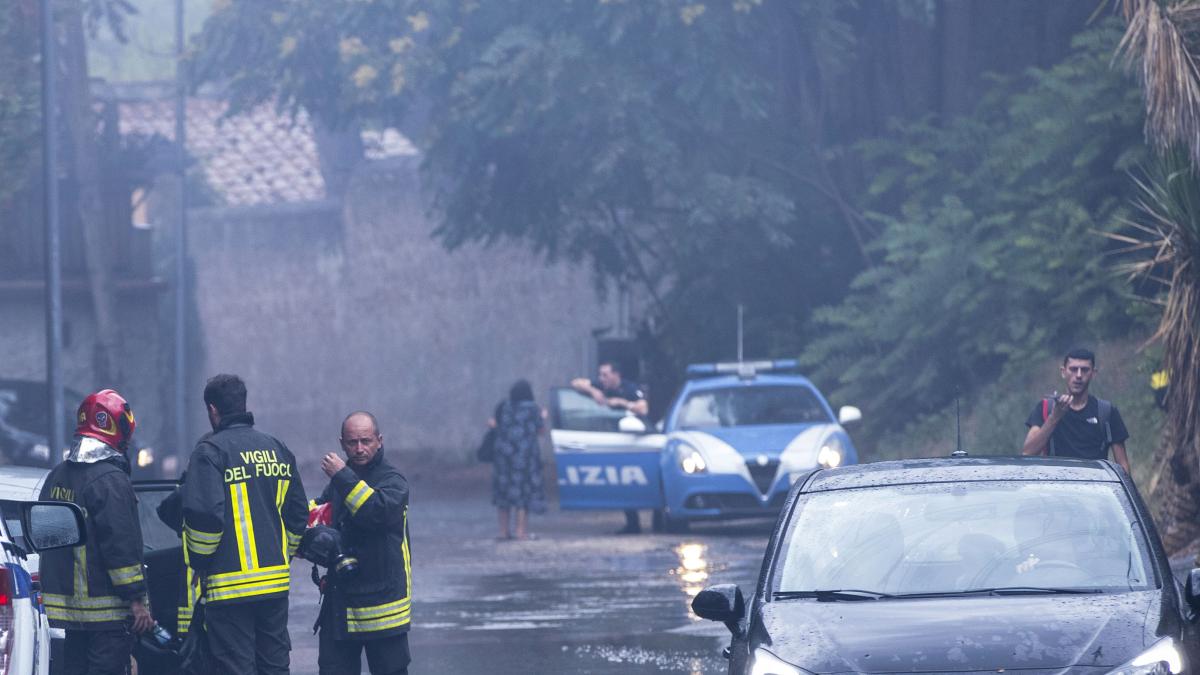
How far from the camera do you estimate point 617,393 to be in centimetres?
2141

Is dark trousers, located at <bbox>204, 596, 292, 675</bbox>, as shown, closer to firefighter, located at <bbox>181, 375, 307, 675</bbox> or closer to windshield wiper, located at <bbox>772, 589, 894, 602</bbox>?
firefighter, located at <bbox>181, 375, 307, 675</bbox>

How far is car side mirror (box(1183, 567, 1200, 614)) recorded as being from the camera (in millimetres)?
7023

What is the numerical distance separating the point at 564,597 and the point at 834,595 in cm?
793

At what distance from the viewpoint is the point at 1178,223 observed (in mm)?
13922

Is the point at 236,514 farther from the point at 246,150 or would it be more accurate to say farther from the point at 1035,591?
the point at 246,150

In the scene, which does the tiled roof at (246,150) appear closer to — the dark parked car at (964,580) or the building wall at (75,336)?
the building wall at (75,336)

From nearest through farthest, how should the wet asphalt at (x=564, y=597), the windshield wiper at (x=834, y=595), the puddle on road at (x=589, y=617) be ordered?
the windshield wiper at (x=834, y=595) < the puddle on road at (x=589, y=617) < the wet asphalt at (x=564, y=597)

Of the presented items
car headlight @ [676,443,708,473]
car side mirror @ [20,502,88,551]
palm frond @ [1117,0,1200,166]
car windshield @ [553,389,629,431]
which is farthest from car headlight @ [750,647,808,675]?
car windshield @ [553,389,629,431]

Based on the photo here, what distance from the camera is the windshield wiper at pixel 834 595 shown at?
7.21 m

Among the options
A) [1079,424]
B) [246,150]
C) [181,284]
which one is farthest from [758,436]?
[246,150]

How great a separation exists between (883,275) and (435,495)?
9702 millimetres

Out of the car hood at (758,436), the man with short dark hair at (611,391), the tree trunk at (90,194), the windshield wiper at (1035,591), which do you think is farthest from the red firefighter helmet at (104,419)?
the tree trunk at (90,194)

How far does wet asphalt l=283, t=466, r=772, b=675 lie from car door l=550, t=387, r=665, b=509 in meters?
0.41

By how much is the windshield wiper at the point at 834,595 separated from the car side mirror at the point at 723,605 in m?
0.26
